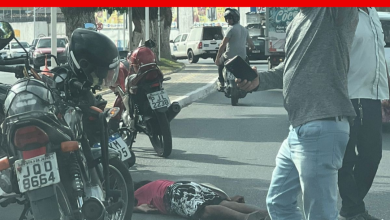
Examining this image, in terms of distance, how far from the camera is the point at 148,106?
8906mm

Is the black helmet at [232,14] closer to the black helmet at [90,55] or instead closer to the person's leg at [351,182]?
the person's leg at [351,182]

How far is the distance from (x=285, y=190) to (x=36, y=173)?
1.32 metres

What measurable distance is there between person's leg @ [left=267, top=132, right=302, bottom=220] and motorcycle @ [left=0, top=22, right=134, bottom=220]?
987 mm

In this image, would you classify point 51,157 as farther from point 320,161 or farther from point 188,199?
point 188,199

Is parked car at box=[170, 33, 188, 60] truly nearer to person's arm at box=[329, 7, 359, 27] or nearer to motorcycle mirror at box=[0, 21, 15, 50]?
motorcycle mirror at box=[0, 21, 15, 50]

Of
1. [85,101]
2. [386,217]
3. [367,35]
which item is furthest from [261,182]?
[85,101]

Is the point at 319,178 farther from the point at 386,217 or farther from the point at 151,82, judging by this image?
the point at 151,82

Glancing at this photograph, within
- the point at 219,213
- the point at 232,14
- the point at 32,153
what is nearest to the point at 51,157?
the point at 32,153

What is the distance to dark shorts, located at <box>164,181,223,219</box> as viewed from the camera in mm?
5832

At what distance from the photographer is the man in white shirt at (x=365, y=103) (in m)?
5.67

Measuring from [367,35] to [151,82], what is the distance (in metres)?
3.64

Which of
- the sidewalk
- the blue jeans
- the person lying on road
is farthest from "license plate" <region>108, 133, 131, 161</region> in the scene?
the sidewalk

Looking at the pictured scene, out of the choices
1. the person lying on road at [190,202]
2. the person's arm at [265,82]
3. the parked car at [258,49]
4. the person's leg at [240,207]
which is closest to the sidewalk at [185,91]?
the person lying on road at [190,202]

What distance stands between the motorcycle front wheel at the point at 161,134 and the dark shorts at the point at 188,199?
275cm
